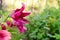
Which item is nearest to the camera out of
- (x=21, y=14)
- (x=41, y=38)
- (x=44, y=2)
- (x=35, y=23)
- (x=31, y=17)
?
(x=21, y=14)

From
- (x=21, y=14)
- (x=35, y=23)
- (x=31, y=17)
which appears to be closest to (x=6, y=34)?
(x=21, y=14)

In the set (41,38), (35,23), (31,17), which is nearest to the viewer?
(41,38)

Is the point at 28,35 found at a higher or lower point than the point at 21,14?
lower

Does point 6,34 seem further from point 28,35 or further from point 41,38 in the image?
point 28,35

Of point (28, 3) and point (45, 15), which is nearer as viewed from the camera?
point (45, 15)

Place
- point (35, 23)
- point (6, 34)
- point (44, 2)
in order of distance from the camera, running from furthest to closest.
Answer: point (44, 2) < point (35, 23) < point (6, 34)

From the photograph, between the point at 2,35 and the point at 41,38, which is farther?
the point at 41,38

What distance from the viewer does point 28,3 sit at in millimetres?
5684

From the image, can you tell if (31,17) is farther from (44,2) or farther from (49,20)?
(44,2)

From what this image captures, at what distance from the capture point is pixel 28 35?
3625mm

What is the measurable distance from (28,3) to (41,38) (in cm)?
249

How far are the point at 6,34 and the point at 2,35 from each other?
0.6 inches

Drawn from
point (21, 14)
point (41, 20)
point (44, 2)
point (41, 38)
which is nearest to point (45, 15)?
point (41, 20)

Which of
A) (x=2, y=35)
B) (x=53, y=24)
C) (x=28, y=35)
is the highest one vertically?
(x=2, y=35)
